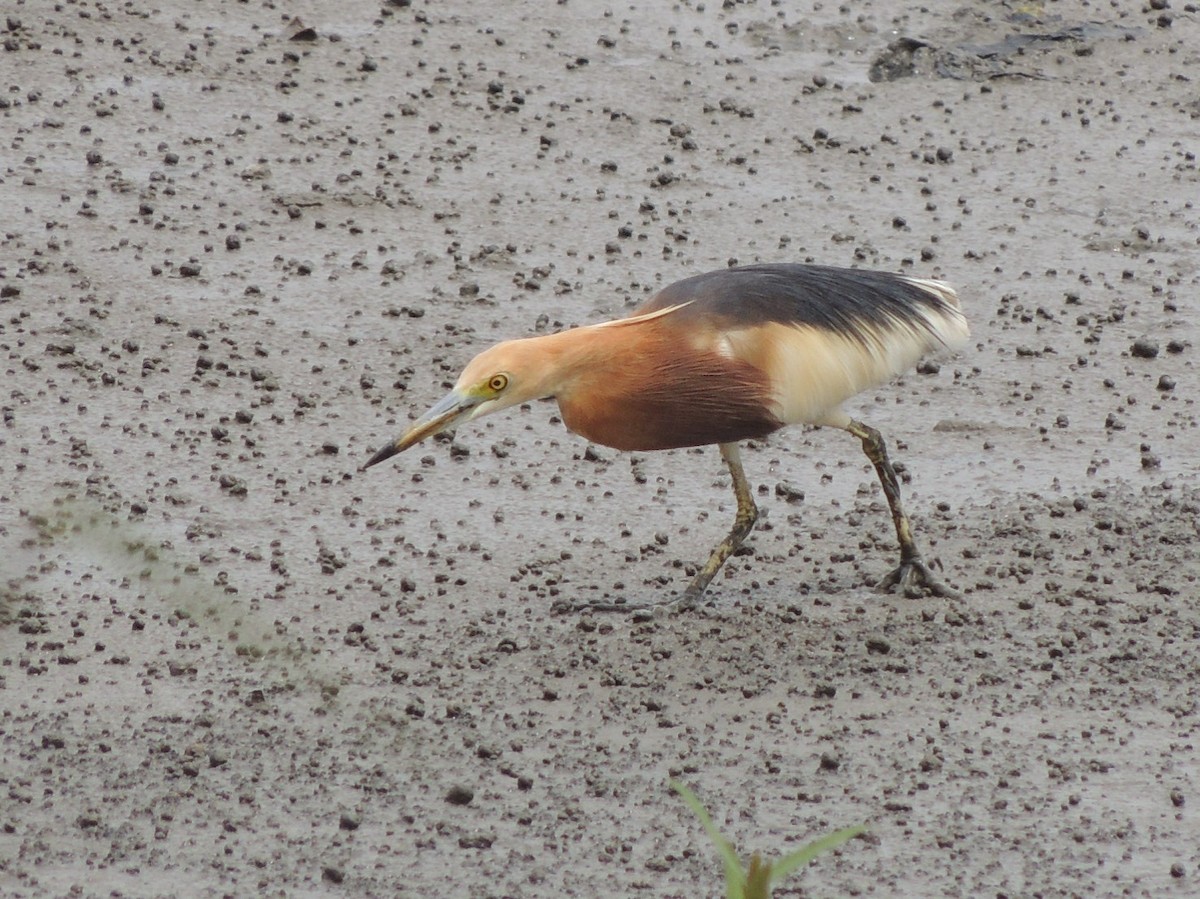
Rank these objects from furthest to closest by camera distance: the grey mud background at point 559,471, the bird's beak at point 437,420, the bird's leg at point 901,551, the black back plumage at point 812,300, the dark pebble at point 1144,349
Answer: the dark pebble at point 1144,349, the bird's leg at point 901,551, the black back plumage at point 812,300, the bird's beak at point 437,420, the grey mud background at point 559,471

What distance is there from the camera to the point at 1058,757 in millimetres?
4898

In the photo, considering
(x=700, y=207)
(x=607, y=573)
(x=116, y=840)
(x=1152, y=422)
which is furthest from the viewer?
(x=700, y=207)

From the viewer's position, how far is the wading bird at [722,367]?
512 centimetres

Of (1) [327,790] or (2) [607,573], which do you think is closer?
(1) [327,790]

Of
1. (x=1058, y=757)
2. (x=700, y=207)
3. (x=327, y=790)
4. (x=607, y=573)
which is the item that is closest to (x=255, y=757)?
(x=327, y=790)

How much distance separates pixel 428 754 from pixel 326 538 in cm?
154

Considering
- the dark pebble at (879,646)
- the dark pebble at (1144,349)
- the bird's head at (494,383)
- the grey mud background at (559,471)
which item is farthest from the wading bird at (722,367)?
the dark pebble at (1144,349)

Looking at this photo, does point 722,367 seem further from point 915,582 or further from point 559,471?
point 559,471

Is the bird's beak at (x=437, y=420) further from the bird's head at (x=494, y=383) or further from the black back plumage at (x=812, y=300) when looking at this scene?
the black back plumage at (x=812, y=300)

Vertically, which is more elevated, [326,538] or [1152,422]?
[1152,422]

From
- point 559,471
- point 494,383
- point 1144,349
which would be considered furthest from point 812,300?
point 1144,349

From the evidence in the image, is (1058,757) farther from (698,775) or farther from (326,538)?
(326,538)

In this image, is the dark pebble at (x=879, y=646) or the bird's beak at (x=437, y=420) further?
the dark pebble at (x=879, y=646)

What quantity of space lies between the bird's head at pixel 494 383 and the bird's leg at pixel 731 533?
2.89 feet
